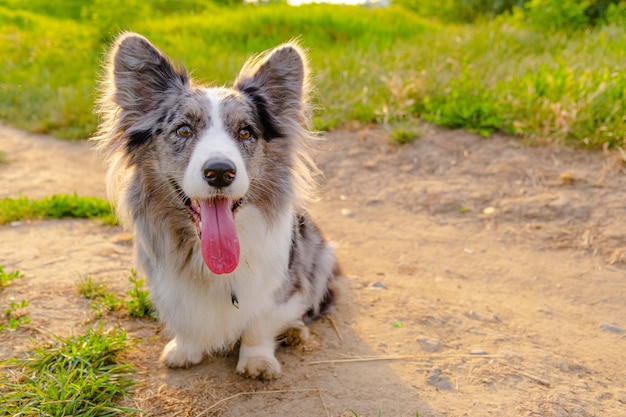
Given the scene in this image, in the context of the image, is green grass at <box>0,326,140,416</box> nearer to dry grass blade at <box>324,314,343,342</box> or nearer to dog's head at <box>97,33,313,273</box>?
dog's head at <box>97,33,313,273</box>

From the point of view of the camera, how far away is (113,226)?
5188mm

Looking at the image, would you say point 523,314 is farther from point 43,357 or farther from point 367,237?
point 43,357

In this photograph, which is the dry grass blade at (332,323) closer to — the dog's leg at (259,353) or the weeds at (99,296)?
the dog's leg at (259,353)

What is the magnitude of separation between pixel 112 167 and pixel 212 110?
702mm

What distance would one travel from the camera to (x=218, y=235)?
2.88 metres

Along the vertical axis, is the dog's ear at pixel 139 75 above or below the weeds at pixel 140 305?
above

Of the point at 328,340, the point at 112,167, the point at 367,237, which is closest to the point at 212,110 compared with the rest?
the point at 112,167

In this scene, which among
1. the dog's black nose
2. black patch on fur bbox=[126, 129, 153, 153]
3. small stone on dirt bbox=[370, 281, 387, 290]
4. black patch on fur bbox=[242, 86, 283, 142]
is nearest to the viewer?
the dog's black nose

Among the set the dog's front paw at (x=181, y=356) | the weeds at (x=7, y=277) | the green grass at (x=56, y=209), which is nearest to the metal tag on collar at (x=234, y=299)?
the dog's front paw at (x=181, y=356)

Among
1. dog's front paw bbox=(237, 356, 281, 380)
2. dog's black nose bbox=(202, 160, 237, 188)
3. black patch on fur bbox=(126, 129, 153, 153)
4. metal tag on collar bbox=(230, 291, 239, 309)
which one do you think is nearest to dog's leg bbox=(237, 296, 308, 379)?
dog's front paw bbox=(237, 356, 281, 380)

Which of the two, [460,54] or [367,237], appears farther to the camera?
[460,54]

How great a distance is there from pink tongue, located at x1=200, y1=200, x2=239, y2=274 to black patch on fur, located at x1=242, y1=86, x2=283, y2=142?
1.91ft

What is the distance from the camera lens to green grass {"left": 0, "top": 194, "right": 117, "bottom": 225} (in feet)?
17.0

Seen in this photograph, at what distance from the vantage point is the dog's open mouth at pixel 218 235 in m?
2.86
